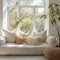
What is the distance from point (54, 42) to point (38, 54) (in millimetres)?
587

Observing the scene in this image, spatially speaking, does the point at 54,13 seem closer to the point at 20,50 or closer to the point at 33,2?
the point at 33,2

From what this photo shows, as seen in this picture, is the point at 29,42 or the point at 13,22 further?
the point at 13,22

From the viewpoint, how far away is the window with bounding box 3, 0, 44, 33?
18.3 feet

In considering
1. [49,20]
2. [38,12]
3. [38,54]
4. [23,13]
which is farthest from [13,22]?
[38,54]

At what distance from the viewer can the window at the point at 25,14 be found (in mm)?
5578

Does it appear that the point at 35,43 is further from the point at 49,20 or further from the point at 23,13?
the point at 23,13

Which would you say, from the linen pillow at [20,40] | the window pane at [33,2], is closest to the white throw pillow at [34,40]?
the linen pillow at [20,40]

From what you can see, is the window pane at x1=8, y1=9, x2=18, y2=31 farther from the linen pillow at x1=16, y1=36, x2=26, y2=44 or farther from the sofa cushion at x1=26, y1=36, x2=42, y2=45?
the sofa cushion at x1=26, y1=36, x2=42, y2=45

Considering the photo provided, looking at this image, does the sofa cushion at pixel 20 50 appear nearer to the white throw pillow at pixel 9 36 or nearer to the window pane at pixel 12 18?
the white throw pillow at pixel 9 36

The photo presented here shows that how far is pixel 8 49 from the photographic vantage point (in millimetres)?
4484

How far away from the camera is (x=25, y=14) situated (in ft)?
18.4

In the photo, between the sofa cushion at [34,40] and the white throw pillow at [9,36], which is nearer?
the sofa cushion at [34,40]

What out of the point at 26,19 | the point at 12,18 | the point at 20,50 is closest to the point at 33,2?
the point at 26,19

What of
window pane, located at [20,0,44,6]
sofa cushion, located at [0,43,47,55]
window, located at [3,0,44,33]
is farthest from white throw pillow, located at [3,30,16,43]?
window pane, located at [20,0,44,6]
